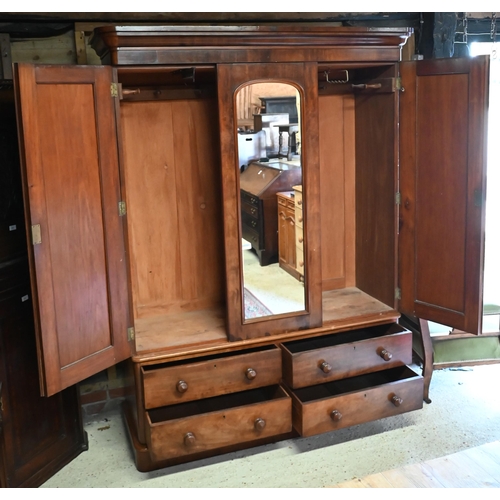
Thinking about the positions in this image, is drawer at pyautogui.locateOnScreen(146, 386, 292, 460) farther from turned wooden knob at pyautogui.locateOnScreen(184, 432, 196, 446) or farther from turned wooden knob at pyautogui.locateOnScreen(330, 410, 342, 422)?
turned wooden knob at pyautogui.locateOnScreen(330, 410, 342, 422)

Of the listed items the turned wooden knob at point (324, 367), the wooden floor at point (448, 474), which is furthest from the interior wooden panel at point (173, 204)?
the wooden floor at point (448, 474)

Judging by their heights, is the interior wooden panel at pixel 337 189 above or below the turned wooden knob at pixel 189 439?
above

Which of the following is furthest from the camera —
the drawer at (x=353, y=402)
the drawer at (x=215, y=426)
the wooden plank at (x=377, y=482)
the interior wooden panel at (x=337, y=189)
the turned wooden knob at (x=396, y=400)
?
the interior wooden panel at (x=337, y=189)

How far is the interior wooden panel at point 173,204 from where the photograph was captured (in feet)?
9.25

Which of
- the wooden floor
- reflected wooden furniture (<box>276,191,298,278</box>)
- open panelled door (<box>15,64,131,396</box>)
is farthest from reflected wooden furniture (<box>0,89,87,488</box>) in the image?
the wooden floor

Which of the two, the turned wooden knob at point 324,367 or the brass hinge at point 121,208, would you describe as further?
the turned wooden knob at point 324,367

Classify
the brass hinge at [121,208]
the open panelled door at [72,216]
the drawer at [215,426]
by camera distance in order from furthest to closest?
the drawer at [215,426] → the brass hinge at [121,208] → the open panelled door at [72,216]

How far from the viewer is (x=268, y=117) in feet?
8.06

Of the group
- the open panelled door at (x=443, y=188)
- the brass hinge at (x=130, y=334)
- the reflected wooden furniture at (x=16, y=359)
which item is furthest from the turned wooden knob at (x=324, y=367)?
the reflected wooden furniture at (x=16, y=359)

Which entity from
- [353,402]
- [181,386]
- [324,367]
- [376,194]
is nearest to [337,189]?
[376,194]

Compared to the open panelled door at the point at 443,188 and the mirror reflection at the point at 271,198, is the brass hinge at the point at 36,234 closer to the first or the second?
the mirror reflection at the point at 271,198

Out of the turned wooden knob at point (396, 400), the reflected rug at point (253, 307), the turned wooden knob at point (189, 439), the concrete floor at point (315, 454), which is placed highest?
the reflected rug at point (253, 307)

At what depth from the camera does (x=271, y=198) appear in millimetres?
2613
